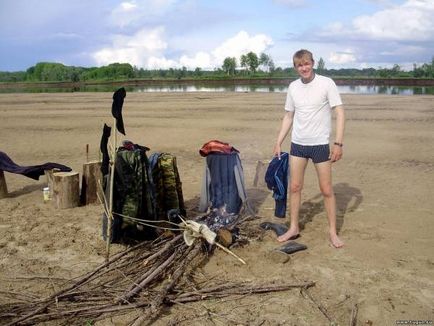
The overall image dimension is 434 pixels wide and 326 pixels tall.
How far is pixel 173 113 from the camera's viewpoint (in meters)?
20.1

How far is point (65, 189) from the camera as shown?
617 cm

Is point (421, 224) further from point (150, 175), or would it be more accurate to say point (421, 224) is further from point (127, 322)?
point (127, 322)

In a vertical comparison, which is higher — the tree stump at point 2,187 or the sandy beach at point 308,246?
the tree stump at point 2,187

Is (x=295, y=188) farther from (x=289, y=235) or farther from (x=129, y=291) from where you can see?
(x=129, y=291)

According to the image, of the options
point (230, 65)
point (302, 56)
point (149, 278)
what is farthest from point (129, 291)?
point (230, 65)

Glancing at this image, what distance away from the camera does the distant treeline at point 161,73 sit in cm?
7975

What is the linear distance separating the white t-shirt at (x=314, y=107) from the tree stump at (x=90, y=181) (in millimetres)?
3211

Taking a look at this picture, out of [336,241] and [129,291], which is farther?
[336,241]

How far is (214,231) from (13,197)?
3.93 m

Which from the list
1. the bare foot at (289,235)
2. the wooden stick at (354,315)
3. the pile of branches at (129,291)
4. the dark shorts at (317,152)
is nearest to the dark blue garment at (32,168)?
the pile of branches at (129,291)

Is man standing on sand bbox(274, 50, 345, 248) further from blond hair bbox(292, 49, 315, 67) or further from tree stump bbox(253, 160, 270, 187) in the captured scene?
tree stump bbox(253, 160, 270, 187)

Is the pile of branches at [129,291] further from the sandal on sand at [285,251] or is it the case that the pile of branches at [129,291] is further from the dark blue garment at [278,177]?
the dark blue garment at [278,177]

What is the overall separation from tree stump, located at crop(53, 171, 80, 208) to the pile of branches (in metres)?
2.15

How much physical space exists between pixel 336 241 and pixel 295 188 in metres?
0.75
